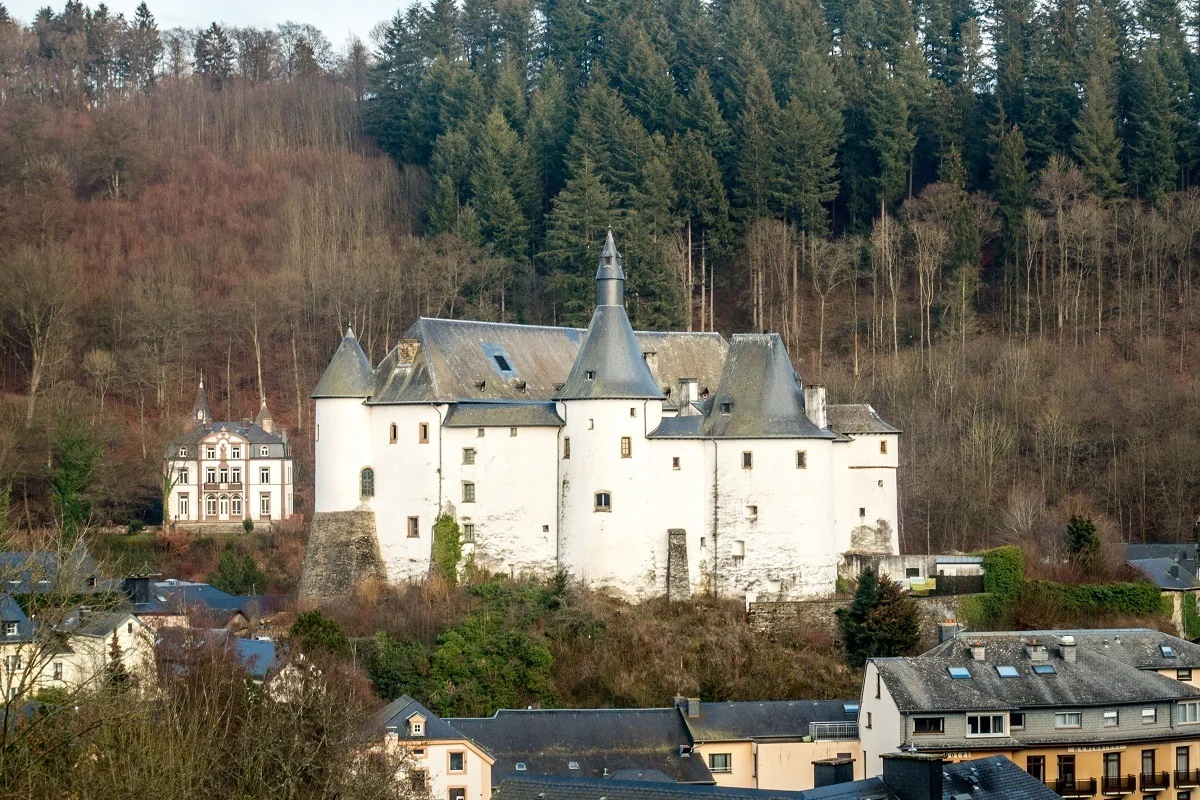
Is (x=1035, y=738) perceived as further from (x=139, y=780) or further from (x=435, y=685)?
(x=139, y=780)

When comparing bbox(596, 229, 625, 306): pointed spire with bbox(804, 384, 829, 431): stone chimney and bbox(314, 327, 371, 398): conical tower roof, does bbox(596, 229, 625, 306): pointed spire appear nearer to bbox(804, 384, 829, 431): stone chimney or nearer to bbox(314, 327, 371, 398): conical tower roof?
bbox(804, 384, 829, 431): stone chimney

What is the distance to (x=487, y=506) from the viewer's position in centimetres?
4516

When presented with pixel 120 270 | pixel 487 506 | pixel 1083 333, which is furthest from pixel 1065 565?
pixel 120 270

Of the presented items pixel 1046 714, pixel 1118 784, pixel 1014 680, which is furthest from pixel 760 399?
pixel 1118 784

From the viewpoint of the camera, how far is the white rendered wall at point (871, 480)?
46.8 meters

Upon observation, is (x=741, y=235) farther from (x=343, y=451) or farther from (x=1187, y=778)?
(x=1187, y=778)

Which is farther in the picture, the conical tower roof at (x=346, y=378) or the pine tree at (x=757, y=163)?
the pine tree at (x=757, y=163)

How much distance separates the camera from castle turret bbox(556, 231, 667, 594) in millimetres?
43844

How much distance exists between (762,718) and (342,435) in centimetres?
1432

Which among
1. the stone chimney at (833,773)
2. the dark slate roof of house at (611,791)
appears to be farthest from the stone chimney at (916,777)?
the stone chimney at (833,773)

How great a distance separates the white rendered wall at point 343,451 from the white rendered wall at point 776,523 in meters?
9.32

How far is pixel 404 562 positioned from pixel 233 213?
35.3m

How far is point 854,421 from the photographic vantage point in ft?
155

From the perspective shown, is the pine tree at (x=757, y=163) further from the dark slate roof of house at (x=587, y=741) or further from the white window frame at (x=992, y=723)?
the white window frame at (x=992, y=723)
